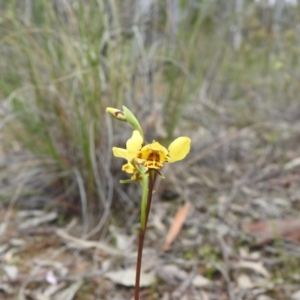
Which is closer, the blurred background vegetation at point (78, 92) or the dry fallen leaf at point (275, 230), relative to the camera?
the dry fallen leaf at point (275, 230)

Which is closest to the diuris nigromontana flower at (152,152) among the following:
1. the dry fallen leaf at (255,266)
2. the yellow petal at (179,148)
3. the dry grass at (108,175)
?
the yellow petal at (179,148)

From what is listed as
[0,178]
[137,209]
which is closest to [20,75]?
[0,178]

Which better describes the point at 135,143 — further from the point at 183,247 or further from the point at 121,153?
the point at 183,247

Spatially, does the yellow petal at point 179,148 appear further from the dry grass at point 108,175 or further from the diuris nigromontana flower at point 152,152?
the dry grass at point 108,175

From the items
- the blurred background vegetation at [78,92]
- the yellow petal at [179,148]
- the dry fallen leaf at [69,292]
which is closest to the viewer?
the yellow petal at [179,148]

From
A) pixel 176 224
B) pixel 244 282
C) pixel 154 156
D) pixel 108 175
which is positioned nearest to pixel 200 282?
pixel 244 282

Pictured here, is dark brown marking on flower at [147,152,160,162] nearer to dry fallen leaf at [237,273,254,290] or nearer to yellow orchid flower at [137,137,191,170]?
yellow orchid flower at [137,137,191,170]
